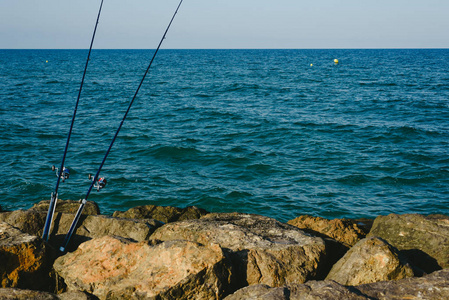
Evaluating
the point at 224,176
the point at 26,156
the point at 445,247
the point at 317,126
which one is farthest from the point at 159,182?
the point at 317,126

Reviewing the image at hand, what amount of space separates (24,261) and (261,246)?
8.58 ft

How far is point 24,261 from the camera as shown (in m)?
4.38

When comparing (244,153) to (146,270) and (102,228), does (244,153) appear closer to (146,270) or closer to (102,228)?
(102,228)

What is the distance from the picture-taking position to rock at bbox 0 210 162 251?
5.55m

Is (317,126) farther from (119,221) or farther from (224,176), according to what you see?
(119,221)

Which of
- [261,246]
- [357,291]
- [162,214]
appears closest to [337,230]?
[261,246]

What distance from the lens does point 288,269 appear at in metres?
4.39

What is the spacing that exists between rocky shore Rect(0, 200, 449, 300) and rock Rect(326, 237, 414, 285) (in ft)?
0.03

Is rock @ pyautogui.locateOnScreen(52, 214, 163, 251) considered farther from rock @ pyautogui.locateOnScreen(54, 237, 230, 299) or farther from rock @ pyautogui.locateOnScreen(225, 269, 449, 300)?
rock @ pyautogui.locateOnScreen(225, 269, 449, 300)

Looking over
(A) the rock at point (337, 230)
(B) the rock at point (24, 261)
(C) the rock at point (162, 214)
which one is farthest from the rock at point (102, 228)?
(A) the rock at point (337, 230)

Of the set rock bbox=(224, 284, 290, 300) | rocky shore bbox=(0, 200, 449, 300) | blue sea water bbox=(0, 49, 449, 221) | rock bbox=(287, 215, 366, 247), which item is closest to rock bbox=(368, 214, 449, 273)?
rocky shore bbox=(0, 200, 449, 300)

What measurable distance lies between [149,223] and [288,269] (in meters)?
2.25

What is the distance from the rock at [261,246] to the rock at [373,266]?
374 mm

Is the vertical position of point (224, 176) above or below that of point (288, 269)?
below
